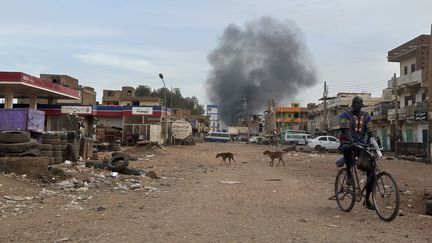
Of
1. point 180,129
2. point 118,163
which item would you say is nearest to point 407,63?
point 180,129

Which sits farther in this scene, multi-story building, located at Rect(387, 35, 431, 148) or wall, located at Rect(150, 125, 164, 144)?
wall, located at Rect(150, 125, 164, 144)

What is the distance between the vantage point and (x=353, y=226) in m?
7.40

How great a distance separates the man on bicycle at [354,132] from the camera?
8453 mm

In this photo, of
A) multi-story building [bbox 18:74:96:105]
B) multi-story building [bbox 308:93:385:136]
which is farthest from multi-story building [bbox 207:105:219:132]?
multi-story building [bbox 18:74:96:105]

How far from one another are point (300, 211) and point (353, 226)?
68.4 inches

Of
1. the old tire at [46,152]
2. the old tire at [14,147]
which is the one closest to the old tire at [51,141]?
the old tire at [46,152]

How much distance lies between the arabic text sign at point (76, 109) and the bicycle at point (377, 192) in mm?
40247

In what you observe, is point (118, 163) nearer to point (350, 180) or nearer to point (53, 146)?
point (53, 146)

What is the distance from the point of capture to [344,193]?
355 inches

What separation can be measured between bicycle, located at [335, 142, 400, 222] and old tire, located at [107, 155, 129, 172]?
9044 mm

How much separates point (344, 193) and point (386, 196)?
3.46 ft

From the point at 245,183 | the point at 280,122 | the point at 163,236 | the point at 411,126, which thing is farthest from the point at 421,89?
the point at 280,122

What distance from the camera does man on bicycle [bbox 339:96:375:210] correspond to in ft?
27.7

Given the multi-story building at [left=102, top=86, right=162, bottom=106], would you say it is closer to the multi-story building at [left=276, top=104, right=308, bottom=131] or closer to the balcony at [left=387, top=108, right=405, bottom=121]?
the multi-story building at [left=276, top=104, right=308, bottom=131]
